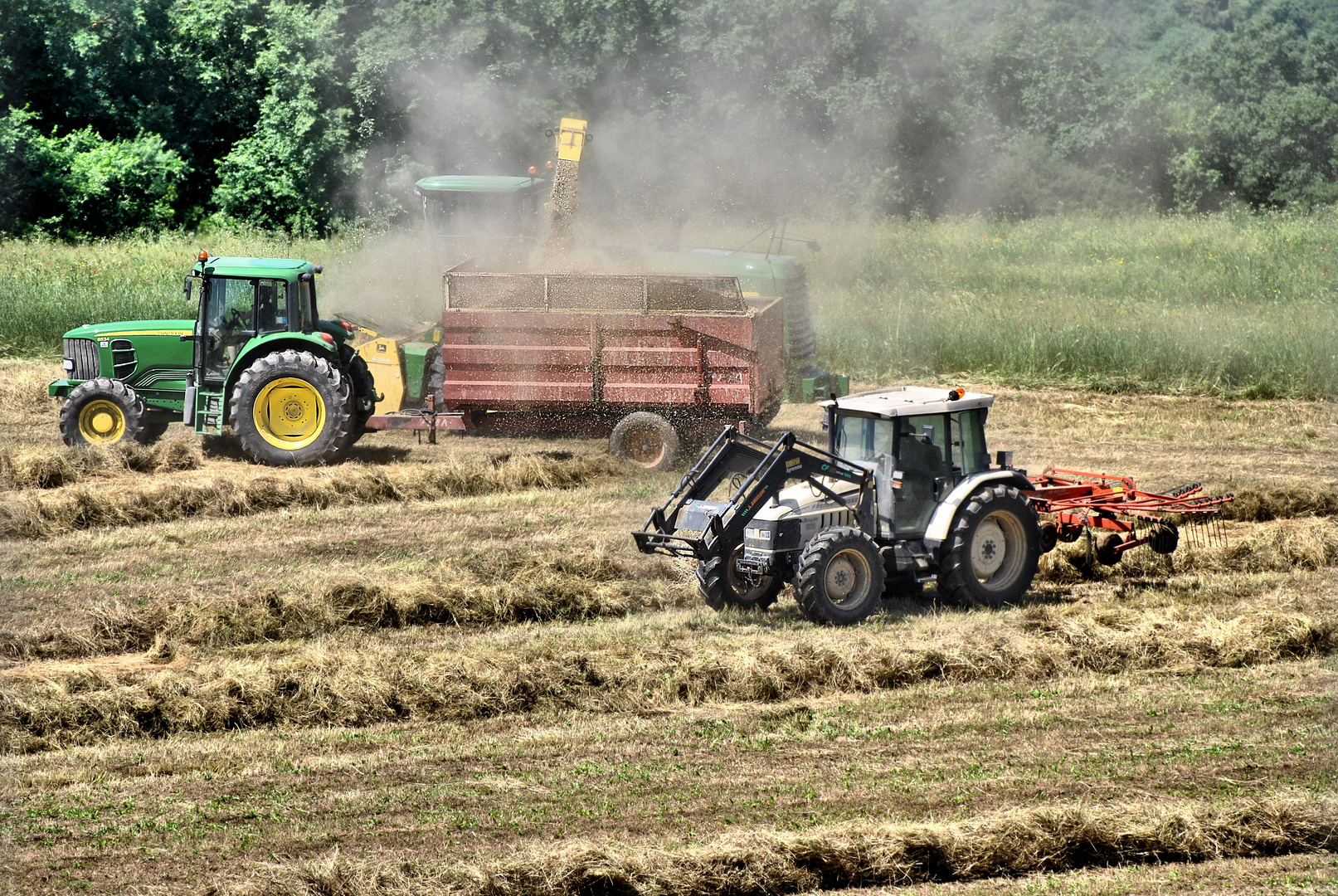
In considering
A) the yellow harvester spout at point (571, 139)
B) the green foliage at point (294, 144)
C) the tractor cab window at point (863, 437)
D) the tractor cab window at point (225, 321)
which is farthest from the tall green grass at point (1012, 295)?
the tractor cab window at point (863, 437)

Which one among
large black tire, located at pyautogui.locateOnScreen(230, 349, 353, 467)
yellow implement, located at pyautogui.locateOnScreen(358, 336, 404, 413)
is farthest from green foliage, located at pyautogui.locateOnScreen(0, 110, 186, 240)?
large black tire, located at pyautogui.locateOnScreen(230, 349, 353, 467)

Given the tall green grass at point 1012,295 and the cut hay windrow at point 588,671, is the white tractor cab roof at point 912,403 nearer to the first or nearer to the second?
the cut hay windrow at point 588,671

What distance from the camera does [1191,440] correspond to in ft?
48.1

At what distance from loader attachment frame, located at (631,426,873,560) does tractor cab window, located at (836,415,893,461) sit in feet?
0.68

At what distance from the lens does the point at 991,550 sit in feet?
30.2

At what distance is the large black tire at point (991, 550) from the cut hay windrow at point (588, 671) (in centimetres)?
48

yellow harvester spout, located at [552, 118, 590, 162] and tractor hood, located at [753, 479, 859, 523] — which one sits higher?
yellow harvester spout, located at [552, 118, 590, 162]

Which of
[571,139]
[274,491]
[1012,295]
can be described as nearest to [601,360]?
[571,139]

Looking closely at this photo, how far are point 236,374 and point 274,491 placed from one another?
1678mm

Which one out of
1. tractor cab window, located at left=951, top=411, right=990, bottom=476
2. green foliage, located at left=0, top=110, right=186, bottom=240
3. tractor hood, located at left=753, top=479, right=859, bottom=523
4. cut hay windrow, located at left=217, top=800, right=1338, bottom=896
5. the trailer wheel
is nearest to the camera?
cut hay windrow, located at left=217, top=800, right=1338, bottom=896

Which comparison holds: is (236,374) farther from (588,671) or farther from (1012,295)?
(1012,295)

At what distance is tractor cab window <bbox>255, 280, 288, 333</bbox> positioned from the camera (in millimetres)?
12914

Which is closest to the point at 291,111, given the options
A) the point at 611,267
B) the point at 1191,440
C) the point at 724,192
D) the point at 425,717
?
the point at 724,192

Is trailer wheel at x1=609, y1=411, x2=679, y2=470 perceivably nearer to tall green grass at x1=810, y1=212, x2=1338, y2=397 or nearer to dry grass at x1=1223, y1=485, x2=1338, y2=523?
dry grass at x1=1223, y1=485, x2=1338, y2=523
